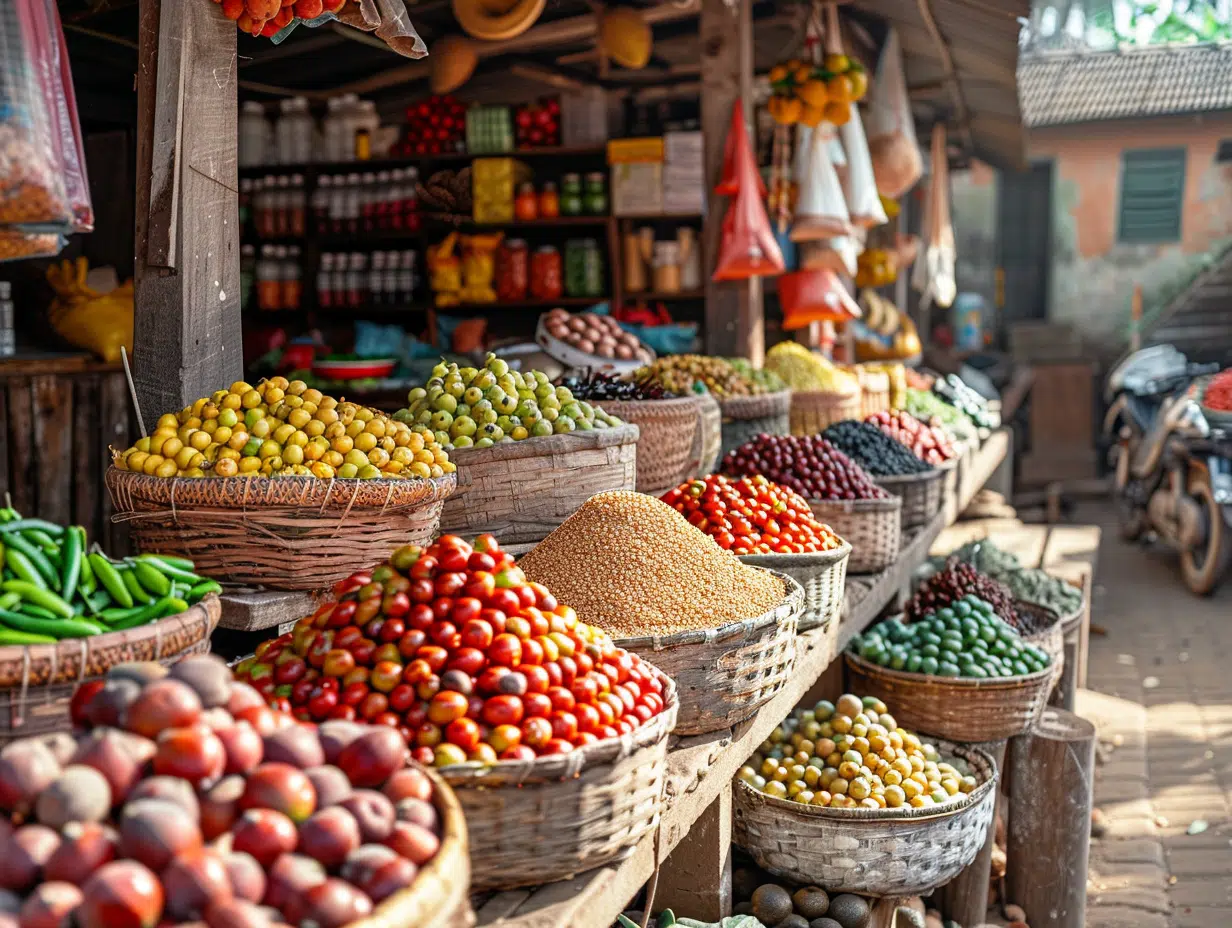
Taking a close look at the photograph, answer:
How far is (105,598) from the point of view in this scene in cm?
177

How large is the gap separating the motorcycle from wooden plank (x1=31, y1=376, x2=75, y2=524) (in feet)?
22.3

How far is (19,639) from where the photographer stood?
159 cm

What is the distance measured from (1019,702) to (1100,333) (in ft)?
40.8

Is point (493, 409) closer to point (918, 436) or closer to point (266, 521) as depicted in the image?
point (266, 521)

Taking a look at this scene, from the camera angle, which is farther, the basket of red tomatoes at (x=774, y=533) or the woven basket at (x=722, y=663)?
the basket of red tomatoes at (x=774, y=533)

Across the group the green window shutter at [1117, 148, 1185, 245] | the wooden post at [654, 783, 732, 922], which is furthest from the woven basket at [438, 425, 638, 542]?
the green window shutter at [1117, 148, 1185, 245]

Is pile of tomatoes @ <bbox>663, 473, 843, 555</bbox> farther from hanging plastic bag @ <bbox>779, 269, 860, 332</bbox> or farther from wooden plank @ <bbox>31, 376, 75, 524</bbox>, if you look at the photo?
hanging plastic bag @ <bbox>779, 269, 860, 332</bbox>

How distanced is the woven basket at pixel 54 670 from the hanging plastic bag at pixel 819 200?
495 centimetres

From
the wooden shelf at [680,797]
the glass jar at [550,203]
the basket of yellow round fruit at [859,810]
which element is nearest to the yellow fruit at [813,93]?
the glass jar at [550,203]

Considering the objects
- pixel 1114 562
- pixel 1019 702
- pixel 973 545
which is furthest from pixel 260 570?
pixel 1114 562

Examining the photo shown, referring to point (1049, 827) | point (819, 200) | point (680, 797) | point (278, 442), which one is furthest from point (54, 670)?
point (819, 200)

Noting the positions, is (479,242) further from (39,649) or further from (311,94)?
(39,649)

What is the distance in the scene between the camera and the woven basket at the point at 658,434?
3617 mm

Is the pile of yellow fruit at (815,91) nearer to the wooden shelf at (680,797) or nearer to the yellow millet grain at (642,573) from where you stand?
the wooden shelf at (680,797)
